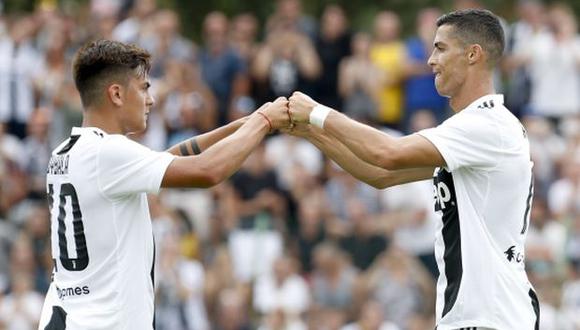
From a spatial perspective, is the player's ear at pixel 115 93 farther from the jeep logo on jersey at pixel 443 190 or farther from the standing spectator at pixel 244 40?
the standing spectator at pixel 244 40

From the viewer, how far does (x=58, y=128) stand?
18.4 m

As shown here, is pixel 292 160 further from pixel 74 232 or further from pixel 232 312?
pixel 74 232

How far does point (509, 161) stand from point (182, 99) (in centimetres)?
1034

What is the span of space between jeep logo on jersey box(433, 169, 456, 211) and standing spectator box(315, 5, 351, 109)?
10.0 meters

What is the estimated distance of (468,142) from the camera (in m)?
8.30

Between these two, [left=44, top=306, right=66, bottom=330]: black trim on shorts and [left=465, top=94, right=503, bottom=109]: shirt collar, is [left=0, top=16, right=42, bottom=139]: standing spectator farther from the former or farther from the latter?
[left=465, top=94, right=503, bottom=109]: shirt collar

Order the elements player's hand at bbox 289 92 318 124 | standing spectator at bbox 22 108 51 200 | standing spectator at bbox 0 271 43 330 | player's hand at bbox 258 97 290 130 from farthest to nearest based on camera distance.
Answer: standing spectator at bbox 22 108 51 200 < standing spectator at bbox 0 271 43 330 < player's hand at bbox 289 92 318 124 < player's hand at bbox 258 97 290 130

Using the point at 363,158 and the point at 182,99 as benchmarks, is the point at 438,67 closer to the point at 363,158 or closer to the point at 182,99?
the point at 363,158

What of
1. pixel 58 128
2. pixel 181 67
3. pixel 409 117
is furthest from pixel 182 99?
pixel 409 117

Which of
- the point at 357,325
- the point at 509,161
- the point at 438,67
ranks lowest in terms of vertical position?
the point at 357,325

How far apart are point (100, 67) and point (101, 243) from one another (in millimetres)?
1081

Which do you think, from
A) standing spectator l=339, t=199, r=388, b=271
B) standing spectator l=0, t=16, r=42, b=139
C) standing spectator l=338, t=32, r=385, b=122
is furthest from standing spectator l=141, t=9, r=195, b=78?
standing spectator l=339, t=199, r=388, b=271

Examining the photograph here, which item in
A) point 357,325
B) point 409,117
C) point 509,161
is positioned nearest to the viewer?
point 509,161

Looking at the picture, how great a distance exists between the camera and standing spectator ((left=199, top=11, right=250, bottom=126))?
18.8 metres
